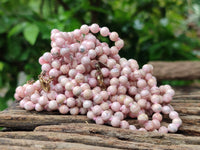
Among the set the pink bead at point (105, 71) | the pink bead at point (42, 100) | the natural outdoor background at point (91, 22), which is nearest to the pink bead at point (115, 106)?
the pink bead at point (105, 71)

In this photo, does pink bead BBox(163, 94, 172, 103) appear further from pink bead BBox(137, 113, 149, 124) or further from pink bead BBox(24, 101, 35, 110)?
pink bead BBox(24, 101, 35, 110)

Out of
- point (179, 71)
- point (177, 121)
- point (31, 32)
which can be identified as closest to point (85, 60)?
point (177, 121)

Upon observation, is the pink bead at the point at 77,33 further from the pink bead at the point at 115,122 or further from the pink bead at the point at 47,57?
the pink bead at the point at 115,122

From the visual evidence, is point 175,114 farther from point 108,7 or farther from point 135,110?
point 108,7

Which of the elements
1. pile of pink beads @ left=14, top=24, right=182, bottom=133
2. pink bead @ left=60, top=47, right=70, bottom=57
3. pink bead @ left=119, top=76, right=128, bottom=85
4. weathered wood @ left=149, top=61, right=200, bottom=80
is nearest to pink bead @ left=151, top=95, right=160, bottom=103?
pile of pink beads @ left=14, top=24, right=182, bottom=133

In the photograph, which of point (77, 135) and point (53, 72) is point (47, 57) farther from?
point (77, 135)
